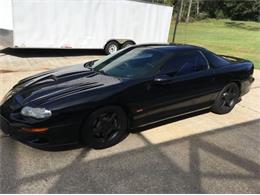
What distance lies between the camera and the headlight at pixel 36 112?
10.4ft

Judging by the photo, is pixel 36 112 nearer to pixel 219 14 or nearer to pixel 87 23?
pixel 87 23

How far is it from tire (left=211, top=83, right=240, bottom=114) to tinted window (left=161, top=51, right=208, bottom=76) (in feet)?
2.38

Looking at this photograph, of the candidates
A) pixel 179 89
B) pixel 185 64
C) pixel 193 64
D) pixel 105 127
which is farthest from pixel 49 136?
pixel 193 64

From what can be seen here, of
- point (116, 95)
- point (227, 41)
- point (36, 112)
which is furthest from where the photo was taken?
point (227, 41)

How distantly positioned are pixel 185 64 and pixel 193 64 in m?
0.20

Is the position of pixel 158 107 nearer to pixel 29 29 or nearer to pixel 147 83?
pixel 147 83

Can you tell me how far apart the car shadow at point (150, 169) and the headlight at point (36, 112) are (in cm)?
56

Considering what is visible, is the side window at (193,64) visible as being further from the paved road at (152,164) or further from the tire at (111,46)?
the tire at (111,46)

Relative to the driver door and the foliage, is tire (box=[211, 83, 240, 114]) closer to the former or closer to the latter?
the driver door

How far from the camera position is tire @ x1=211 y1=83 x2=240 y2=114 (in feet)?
16.7

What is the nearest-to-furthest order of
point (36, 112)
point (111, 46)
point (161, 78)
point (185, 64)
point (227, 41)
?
point (36, 112), point (161, 78), point (185, 64), point (111, 46), point (227, 41)

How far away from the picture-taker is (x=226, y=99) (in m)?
5.21

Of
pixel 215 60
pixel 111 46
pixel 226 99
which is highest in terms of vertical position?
pixel 215 60

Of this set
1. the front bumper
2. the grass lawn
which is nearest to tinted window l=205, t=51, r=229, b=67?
the front bumper
